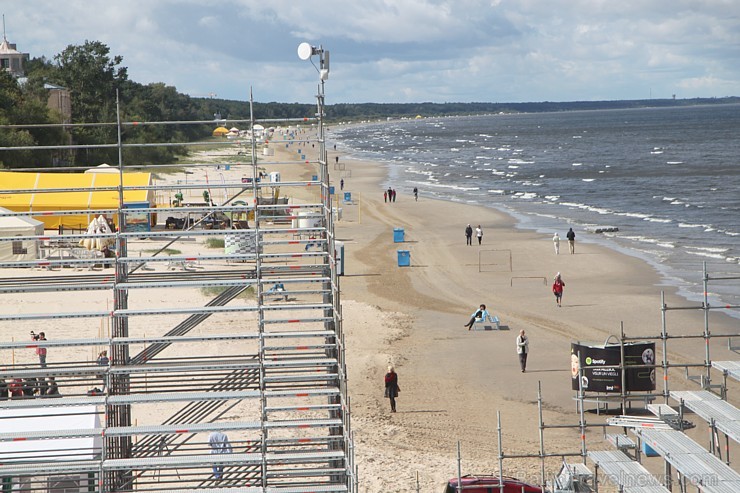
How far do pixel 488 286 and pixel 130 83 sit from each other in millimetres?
72061

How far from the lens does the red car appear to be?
45.6ft

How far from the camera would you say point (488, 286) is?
3284 cm

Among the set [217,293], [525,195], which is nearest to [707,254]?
[217,293]

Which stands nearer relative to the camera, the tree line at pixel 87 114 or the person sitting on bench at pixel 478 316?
the person sitting on bench at pixel 478 316

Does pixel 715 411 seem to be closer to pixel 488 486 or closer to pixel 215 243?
pixel 488 486

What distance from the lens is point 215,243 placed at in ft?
130

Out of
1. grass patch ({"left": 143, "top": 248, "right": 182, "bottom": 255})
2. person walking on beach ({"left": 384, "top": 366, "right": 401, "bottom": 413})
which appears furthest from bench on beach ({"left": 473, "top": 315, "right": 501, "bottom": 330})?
grass patch ({"left": 143, "top": 248, "right": 182, "bottom": 255})

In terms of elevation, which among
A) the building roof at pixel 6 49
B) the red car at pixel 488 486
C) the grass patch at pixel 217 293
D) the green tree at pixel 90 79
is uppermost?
the building roof at pixel 6 49

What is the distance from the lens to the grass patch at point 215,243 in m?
39.3

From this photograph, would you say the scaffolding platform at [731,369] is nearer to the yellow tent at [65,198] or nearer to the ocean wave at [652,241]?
the yellow tent at [65,198]

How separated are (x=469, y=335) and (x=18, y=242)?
15649 mm

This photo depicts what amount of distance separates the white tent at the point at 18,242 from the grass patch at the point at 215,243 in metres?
7.51

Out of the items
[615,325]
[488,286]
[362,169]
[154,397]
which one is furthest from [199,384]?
[362,169]

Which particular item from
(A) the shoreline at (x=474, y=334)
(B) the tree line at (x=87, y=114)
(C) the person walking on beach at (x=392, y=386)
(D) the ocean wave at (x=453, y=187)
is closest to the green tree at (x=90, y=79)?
(B) the tree line at (x=87, y=114)
